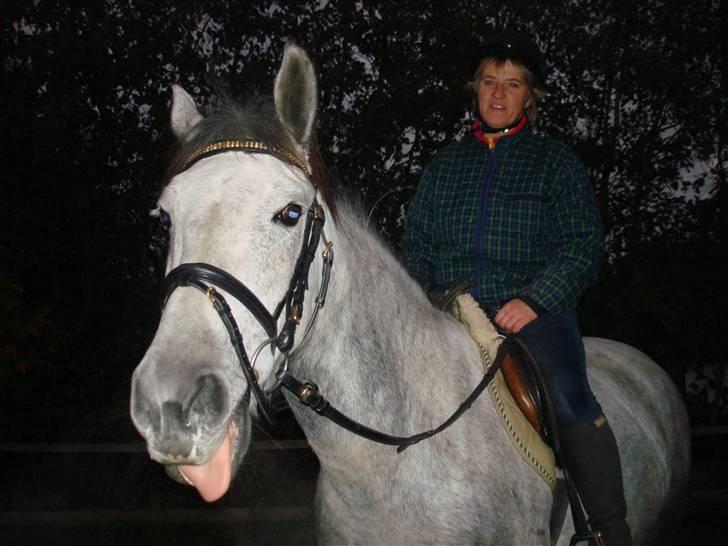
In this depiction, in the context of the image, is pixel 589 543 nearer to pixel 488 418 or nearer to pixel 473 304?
pixel 488 418

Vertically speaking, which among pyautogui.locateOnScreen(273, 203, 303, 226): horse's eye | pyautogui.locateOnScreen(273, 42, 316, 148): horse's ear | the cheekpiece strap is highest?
pyautogui.locateOnScreen(273, 42, 316, 148): horse's ear

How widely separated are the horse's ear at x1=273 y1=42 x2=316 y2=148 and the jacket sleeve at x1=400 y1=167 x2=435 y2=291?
94 cm

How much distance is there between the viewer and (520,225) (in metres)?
2.46

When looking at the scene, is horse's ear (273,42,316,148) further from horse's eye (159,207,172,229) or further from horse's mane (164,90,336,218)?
horse's eye (159,207,172,229)

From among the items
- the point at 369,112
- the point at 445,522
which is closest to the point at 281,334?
the point at 445,522

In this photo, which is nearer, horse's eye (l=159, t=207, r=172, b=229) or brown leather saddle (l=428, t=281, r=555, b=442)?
horse's eye (l=159, t=207, r=172, b=229)

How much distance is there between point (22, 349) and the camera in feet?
20.7

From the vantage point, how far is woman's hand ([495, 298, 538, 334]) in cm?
228

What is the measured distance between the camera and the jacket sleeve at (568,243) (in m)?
2.29

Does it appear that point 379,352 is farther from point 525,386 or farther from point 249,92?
point 249,92

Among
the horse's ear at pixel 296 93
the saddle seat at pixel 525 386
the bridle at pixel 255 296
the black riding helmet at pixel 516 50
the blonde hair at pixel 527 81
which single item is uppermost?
the black riding helmet at pixel 516 50

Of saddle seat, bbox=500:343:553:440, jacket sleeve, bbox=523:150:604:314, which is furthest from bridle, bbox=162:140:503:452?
jacket sleeve, bbox=523:150:604:314

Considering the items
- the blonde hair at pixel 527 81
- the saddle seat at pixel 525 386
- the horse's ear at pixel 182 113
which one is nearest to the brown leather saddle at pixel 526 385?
the saddle seat at pixel 525 386

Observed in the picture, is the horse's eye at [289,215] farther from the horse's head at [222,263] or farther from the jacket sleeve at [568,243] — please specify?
the jacket sleeve at [568,243]
